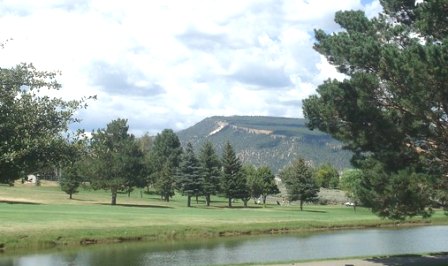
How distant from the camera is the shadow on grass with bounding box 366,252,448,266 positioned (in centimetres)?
2099

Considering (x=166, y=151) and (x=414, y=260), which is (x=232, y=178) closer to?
(x=166, y=151)

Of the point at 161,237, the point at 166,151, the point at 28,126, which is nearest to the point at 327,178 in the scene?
the point at 166,151

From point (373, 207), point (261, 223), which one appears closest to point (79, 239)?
point (261, 223)

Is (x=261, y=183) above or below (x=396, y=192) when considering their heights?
above

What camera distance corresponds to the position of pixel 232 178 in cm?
8250

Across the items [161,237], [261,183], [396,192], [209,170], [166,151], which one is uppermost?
[166,151]

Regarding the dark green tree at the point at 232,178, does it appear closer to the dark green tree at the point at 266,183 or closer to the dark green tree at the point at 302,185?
the dark green tree at the point at 302,185

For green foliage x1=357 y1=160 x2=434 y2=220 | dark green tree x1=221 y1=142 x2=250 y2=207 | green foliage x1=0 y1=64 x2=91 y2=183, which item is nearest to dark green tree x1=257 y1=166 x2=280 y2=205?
dark green tree x1=221 y1=142 x2=250 y2=207

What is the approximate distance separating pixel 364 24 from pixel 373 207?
23.5 feet

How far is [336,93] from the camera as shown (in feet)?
65.9

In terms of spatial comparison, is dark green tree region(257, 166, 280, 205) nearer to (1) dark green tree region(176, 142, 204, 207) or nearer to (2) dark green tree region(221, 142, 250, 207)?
(2) dark green tree region(221, 142, 250, 207)

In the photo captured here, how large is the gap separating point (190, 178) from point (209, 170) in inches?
180

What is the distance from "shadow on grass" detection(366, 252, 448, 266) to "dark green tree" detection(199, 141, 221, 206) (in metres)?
61.8

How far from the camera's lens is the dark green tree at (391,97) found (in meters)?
17.4
